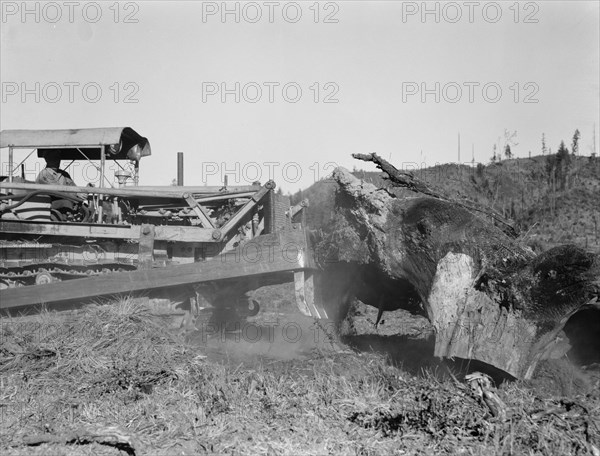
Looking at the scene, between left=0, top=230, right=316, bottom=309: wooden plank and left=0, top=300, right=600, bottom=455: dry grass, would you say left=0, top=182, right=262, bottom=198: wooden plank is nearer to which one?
left=0, top=230, right=316, bottom=309: wooden plank

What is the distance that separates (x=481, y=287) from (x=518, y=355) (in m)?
0.73

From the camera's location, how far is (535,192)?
15398mm

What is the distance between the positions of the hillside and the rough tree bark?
223cm

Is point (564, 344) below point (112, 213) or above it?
below

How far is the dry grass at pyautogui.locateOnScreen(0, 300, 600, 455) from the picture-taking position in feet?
12.1

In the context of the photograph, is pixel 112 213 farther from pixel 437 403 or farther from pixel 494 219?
pixel 437 403

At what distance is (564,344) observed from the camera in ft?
19.9

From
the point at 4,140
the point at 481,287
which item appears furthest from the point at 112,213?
the point at 481,287

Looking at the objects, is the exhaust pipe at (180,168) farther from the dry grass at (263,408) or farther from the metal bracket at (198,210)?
the dry grass at (263,408)

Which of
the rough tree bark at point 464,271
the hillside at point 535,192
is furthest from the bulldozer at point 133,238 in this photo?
the rough tree bark at point 464,271

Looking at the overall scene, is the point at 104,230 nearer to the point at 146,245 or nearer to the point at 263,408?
the point at 146,245

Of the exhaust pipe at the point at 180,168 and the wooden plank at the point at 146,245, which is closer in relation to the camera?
the wooden plank at the point at 146,245

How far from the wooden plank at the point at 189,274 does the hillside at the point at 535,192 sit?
91 centimetres

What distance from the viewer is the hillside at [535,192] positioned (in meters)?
11.8
